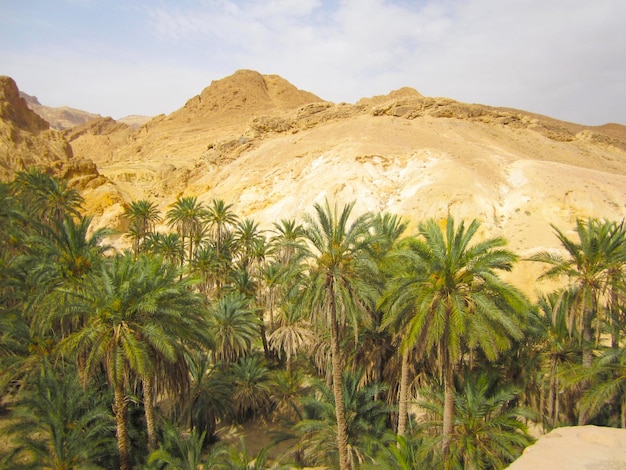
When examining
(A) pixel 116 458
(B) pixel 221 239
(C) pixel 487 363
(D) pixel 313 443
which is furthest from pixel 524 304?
(B) pixel 221 239

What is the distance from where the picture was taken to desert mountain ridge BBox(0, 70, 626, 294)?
30281 mm

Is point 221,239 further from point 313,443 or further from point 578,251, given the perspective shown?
point 578,251

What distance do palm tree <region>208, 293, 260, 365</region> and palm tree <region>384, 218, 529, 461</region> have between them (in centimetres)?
1067

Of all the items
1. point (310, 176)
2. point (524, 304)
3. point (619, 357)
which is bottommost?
point (619, 357)

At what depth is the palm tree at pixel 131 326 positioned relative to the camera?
1158 centimetres

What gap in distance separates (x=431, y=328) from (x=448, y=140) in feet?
120

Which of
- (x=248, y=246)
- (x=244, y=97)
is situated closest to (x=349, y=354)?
(x=248, y=246)

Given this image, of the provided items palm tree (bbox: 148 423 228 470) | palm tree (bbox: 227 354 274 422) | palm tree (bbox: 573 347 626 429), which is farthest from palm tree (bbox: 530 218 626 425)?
palm tree (bbox: 227 354 274 422)

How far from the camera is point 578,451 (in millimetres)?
6727

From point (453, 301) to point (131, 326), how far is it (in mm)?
10070

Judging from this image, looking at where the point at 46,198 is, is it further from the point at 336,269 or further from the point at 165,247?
the point at 336,269

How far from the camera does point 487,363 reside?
631 inches

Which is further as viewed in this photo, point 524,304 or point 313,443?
point 313,443

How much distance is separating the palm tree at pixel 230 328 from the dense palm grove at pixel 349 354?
0.90ft
